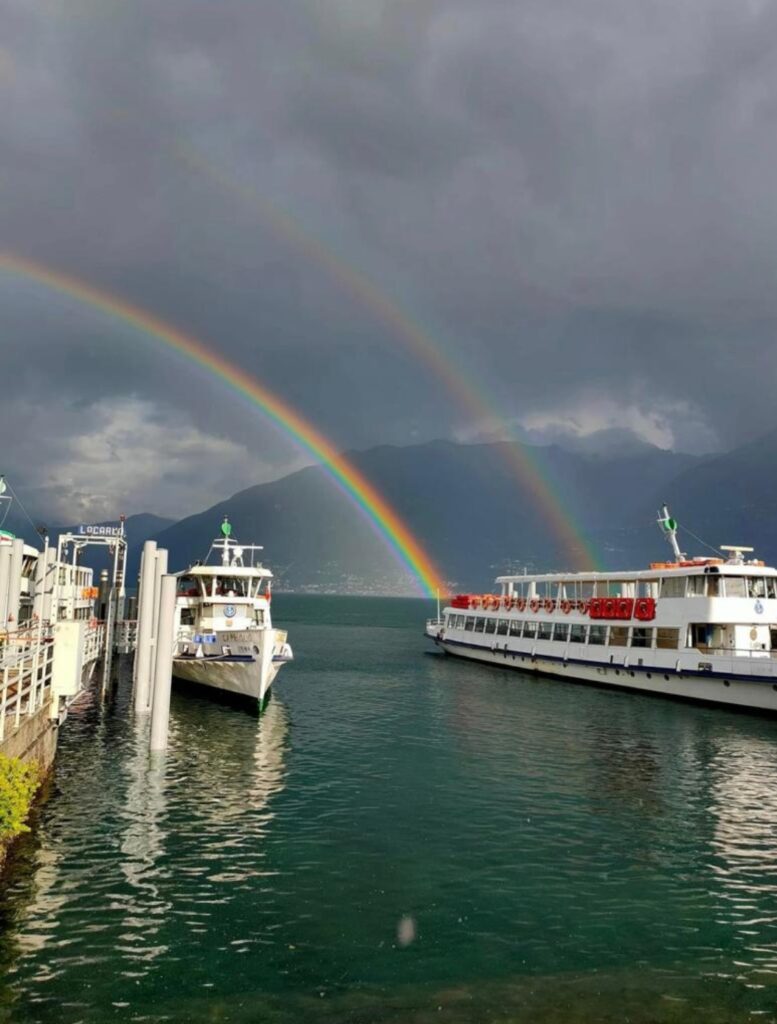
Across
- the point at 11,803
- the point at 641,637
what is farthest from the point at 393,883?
the point at 641,637

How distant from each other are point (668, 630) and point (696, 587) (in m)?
4.23

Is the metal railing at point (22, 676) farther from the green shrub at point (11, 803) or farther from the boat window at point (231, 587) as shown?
the boat window at point (231, 587)

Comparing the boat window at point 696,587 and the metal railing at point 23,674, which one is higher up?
the boat window at point 696,587

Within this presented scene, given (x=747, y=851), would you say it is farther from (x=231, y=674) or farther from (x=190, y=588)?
(x=190, y=588)

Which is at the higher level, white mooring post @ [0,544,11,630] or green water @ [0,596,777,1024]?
white mooring post @ [0,544,11,630]

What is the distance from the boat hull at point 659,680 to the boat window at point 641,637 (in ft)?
7.46

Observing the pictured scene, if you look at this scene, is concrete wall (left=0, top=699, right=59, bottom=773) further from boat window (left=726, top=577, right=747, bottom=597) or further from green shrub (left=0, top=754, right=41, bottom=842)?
boat window (left=726, top=577, right=747, bottom=597)

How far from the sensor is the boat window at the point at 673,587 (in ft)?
187

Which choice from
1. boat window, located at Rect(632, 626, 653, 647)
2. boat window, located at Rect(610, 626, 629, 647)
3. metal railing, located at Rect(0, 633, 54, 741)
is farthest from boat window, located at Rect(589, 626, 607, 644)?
metal railing, located at Rect(0, 633, 54, 741)

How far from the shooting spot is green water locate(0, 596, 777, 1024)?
13.9 metres

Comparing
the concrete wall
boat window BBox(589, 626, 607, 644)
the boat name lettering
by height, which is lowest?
the concrete wall

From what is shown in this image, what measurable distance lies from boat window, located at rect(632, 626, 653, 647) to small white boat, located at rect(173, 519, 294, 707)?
1173 inches

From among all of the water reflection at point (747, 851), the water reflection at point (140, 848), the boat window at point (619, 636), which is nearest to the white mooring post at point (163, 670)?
the water reflection at point (140, 848)

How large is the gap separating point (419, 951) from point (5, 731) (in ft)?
46.3
